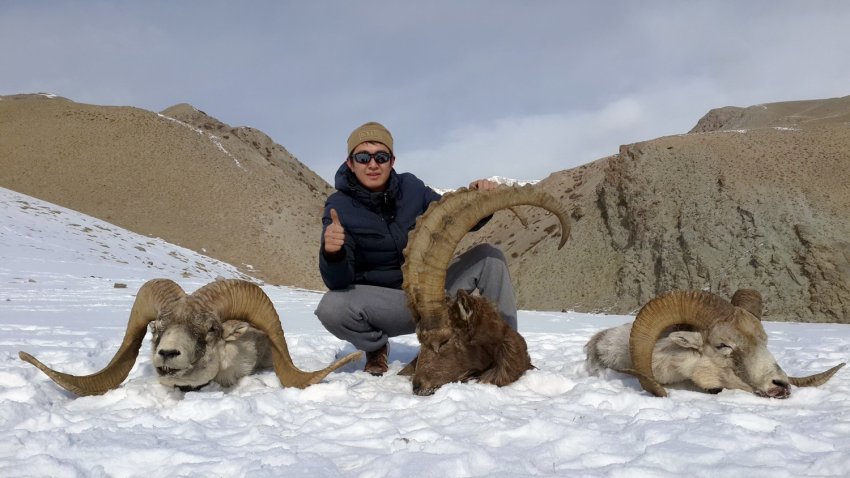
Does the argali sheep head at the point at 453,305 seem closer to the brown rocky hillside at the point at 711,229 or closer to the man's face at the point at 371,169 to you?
the man's face at the point at 371,169

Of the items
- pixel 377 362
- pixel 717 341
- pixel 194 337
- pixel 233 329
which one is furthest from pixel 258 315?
pixel 717 341

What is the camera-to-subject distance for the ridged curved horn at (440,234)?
16.0ft

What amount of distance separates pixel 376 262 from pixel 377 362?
1.11m

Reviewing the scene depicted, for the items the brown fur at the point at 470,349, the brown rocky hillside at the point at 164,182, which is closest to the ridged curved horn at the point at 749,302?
the brown fur at the point at 470,349

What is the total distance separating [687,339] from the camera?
5.11 meters

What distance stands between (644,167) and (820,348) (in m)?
11.0

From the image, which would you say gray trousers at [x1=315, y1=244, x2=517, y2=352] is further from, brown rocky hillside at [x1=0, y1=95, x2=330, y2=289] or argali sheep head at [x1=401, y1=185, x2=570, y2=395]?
brown rocky hillside at [x1=0, y1=95, x2=330, y2=289]

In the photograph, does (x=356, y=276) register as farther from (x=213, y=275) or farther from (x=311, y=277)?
(x=311, y=277)

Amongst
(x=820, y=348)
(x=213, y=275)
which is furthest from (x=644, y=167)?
(x=213, y=275)

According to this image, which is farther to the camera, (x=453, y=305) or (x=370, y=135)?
(x=370, y=135)

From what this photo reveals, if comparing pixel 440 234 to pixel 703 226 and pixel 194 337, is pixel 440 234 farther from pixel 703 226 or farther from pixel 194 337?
pixel 703 226

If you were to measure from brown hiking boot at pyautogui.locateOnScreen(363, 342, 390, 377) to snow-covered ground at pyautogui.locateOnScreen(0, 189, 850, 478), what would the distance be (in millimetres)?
227

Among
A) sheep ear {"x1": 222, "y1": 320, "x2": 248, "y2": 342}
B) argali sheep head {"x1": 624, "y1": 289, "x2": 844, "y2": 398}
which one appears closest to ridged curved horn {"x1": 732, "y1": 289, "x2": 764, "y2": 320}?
argali sheep head {"x1": 624, "y1": 289, "x2": 844, "y2": 398}

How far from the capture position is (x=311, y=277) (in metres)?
36.5
